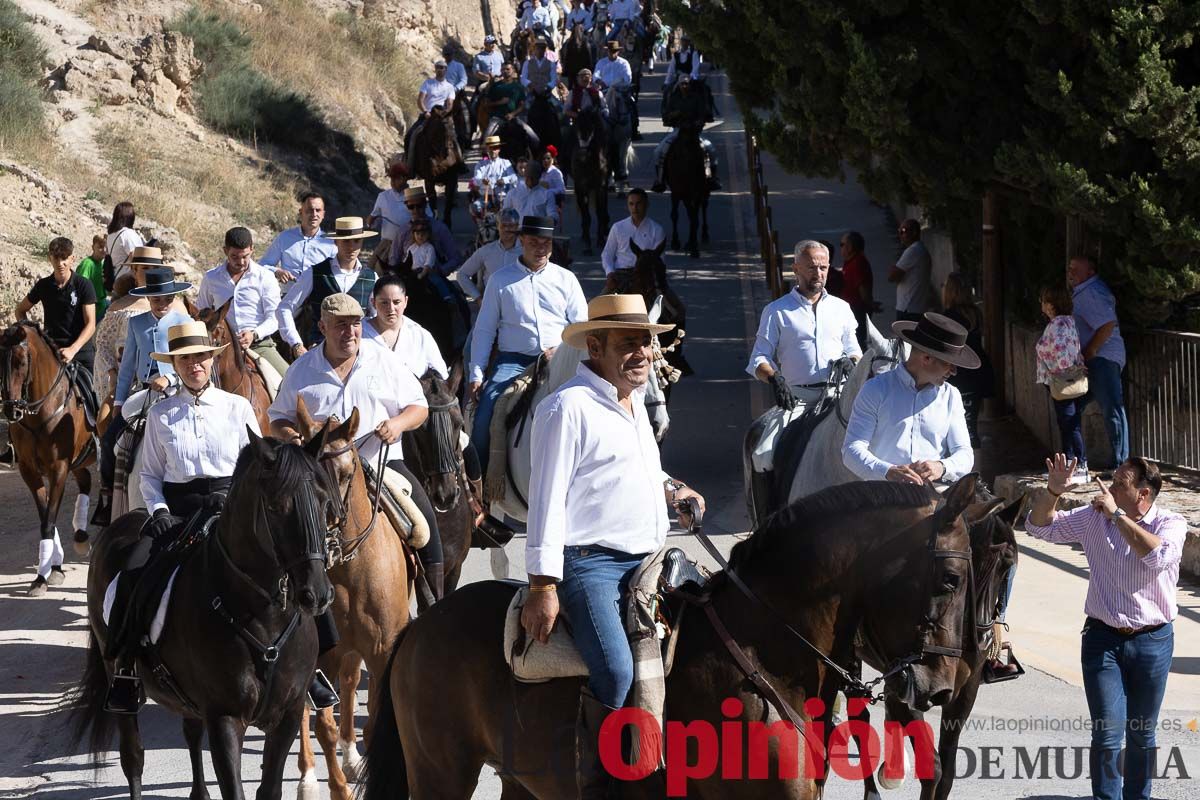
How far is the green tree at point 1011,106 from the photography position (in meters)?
13.0

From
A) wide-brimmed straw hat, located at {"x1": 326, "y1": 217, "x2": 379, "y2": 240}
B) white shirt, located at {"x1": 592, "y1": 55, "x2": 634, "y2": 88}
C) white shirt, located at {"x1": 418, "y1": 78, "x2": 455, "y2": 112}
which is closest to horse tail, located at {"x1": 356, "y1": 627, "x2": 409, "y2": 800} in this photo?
wide-brimmed straw hat, located at {"x1": 326, "y1": 217, "x2": 379, "y2": 240}

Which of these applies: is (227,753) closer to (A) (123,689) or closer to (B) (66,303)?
(A) (123,689)

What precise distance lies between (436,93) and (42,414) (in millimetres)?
18309

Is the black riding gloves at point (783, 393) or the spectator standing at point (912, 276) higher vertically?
the black riding gloves at point (783, 393)

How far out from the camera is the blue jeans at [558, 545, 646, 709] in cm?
552

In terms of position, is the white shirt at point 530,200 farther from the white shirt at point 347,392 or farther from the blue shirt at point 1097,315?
the white shirt at point 347,392

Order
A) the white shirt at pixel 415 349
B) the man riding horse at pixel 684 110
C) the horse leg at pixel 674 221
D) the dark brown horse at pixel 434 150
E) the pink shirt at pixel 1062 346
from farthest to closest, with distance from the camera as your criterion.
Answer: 1. the dark brown horse at pixel 434 150
2. the man riding horse at pixel 684 110
3. the horse leg at pixel 674 221
4. the pink shirt at pixel 1062 346
5. the white shirt at pixel 415 349

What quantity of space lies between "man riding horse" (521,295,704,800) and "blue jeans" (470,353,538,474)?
15.9 ft

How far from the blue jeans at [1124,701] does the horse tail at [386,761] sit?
3.64m

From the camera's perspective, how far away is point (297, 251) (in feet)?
50.5

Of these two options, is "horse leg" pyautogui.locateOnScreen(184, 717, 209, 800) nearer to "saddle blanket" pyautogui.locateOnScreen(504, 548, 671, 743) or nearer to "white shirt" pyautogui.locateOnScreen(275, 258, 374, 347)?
"saddle blanket" pyautogui.locateOnScreen(504, 548, 671, 743)

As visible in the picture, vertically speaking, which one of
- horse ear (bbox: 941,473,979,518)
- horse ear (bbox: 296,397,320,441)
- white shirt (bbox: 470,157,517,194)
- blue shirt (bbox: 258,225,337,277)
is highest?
horse ear (bbox: 941,473,979,518)

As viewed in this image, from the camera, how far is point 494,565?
11.3m

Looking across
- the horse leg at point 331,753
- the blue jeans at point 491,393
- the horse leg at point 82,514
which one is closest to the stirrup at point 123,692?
the horse leg at point 331,753
